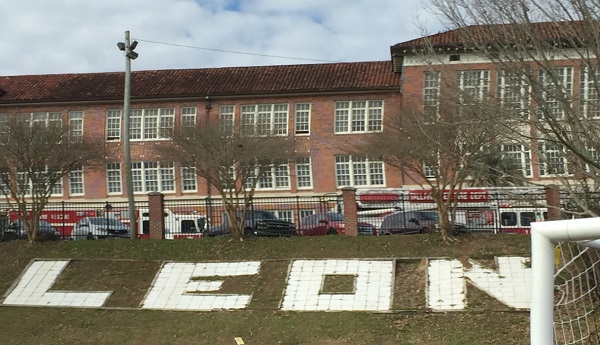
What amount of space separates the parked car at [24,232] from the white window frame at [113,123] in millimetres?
16565

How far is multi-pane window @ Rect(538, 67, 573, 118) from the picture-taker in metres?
8.72

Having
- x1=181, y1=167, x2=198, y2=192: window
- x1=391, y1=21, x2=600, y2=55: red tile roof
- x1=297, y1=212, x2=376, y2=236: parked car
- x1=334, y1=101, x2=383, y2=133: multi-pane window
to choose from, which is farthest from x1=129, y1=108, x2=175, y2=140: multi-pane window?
x1=391, y1=21, x2=600, y2=55: red tile roof

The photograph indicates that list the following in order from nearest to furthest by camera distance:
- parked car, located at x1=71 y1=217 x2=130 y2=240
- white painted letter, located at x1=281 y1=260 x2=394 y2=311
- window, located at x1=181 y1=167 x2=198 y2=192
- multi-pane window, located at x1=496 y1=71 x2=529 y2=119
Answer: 1. multi-pane window, located at x1=496 y1=71 x2=529 y2=119
2. white painted letter, located at x1=281 y1=260 x2=394 y2=311
3. parked car, located at x1=71 y1=217 x2=130 y2=240
4. window, located at x1=181 y1=167 x2=198 y2=192

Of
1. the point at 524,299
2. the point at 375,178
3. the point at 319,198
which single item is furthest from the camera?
the point at 375,178

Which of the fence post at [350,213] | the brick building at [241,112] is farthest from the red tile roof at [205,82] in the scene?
the fence post at [350,213]

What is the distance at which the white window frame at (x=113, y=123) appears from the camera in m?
40.8

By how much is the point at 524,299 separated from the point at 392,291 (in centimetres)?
322

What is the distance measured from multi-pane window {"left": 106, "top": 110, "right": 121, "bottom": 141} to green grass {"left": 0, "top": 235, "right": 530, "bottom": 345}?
19.8 meters

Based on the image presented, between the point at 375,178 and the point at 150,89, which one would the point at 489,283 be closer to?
the point at 375,178

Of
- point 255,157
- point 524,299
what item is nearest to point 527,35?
point 524,299

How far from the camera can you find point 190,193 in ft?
131

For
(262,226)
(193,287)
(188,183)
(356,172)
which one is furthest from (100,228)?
(356,172)

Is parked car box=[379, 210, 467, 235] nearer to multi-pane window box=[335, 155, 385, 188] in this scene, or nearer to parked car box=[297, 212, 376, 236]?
parked car box=[297, 212, 376, 236]

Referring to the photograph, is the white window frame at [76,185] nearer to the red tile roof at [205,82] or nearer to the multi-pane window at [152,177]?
the multi-pane window at [152,177]
